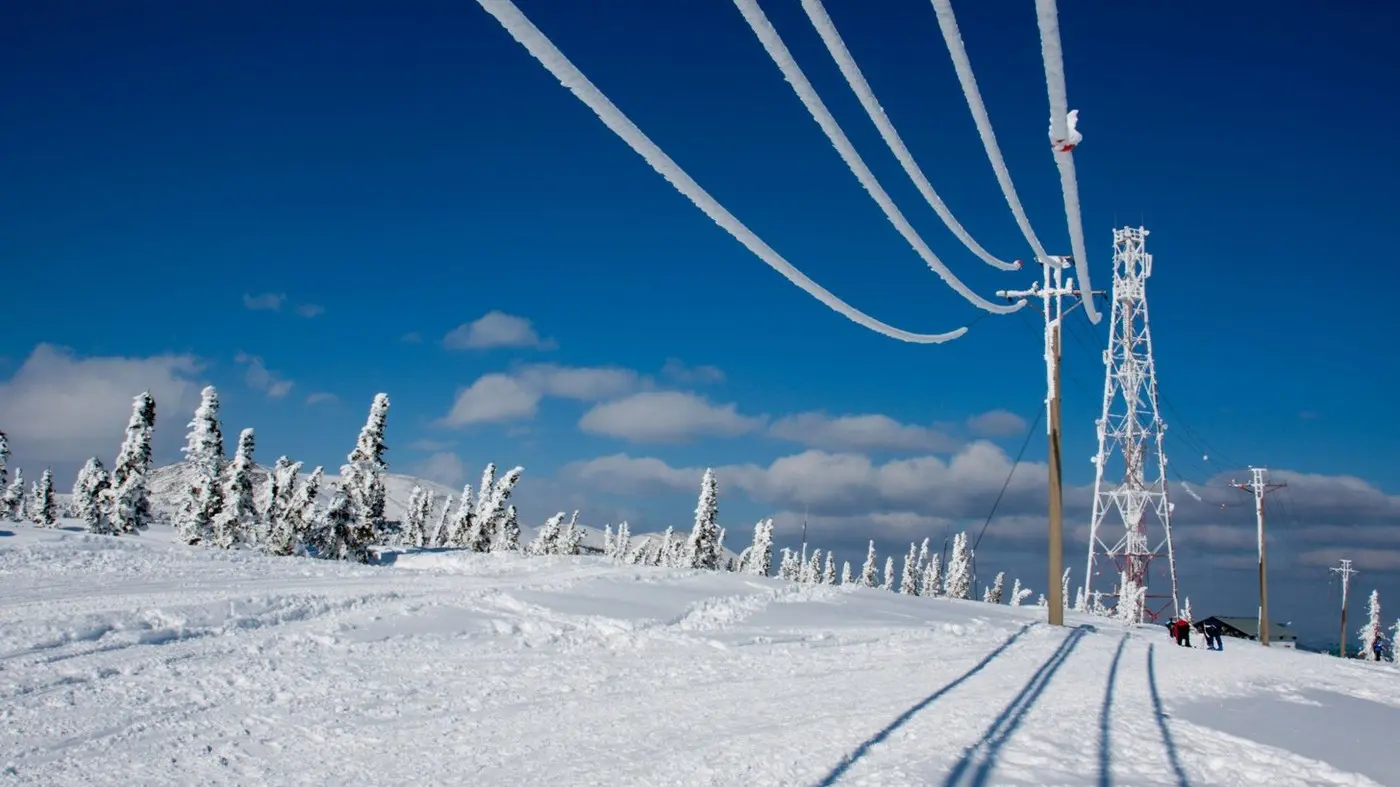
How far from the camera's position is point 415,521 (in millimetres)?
111500

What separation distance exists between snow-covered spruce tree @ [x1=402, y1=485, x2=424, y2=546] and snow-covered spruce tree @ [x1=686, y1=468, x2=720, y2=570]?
170ft

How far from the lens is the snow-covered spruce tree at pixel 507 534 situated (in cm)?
7169

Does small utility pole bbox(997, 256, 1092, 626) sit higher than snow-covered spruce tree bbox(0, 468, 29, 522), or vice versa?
small utility pole bbox(997, 256, 1092, 626)

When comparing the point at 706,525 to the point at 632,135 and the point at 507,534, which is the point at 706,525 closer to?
the point at 507,534

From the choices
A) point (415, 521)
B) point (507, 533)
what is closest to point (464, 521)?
point (507, 533)

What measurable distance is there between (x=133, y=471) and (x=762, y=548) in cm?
6013

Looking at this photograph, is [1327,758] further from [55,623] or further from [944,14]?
[55,623]

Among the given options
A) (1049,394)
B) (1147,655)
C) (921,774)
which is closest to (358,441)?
(1049,394)

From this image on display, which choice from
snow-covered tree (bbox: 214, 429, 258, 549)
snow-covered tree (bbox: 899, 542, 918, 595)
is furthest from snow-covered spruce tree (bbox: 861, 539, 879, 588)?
snow-covered tree (bbox: 214, 429, 258, 549)

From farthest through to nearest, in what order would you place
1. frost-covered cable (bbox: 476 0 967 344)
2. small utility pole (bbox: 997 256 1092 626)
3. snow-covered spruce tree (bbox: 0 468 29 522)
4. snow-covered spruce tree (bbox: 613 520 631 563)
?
snow-covered spruce tree (bbox: 613 520 631 563)
snow-covered spruce tree (bbox: 0 468 29 522)
small utility pole (bbox: 997 256 1092 626)
frost-covered cable (bbox: 476 0 967 344)

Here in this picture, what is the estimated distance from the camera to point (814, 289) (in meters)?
9.75

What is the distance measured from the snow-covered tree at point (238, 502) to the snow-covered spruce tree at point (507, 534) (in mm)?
22229

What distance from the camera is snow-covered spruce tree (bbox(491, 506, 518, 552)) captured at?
71.7 meters

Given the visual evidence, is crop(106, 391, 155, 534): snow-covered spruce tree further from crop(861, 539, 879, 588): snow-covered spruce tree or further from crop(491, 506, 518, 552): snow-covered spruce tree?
crop(861, 539, 879, 588): snow-covered spruce tree
